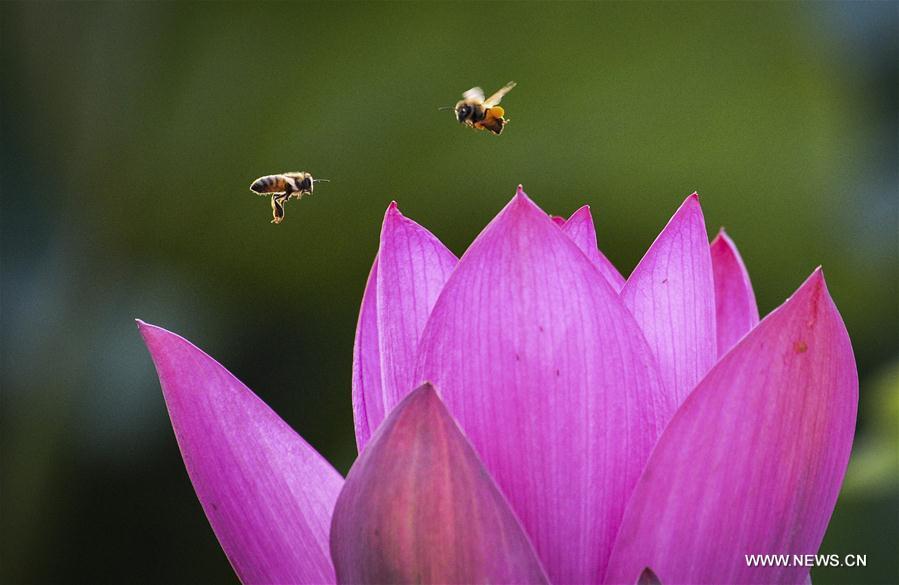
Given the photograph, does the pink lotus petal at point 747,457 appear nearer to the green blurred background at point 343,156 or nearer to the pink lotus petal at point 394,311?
the pink lotus petal at point 394,311

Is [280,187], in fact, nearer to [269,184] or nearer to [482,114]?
[269,184]

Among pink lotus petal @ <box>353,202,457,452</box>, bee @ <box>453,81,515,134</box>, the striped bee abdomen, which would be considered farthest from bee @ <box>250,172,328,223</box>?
pink lotus petal @ <box>353,202,457,452</box>

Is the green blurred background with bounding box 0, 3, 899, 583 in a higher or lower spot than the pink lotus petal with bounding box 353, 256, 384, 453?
higher

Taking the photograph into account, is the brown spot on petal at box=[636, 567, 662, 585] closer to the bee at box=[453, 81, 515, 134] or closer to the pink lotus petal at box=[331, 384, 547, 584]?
the pink lotus petal at box=[331, 384, 547, 584]

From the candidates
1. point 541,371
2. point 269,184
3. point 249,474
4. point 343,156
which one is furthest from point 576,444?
point 343,156

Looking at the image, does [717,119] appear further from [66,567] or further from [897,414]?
[66,567]

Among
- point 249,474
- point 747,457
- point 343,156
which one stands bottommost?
point 249,474

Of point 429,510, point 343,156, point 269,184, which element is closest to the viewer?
point 429,510
